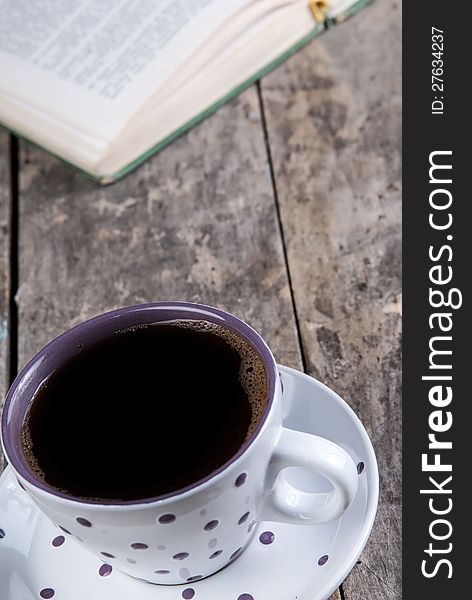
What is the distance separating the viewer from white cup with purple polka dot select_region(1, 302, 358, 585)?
51 cm

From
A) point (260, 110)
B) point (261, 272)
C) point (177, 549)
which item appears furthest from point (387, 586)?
point (260, 110)

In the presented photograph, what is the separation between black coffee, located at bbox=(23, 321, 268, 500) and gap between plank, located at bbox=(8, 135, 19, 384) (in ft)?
0.71

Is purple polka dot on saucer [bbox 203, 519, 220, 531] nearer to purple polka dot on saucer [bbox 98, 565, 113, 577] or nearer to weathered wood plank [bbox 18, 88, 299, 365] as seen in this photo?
purple polka dot on saucer [bbox 98, 565, 113, 577]

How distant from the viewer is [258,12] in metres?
0.99

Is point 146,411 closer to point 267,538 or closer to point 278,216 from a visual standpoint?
point 267,538

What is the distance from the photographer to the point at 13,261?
0.90 m

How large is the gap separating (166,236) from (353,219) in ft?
0.62

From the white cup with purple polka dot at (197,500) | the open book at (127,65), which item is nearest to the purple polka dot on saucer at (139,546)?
the white cup with purple polka dot at (197,500)

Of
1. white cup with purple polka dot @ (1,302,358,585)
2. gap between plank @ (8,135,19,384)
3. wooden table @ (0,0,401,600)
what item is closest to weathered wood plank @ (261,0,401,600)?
wooden table @ (0,0,401,600)

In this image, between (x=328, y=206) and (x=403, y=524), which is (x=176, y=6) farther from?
(x=403, y=524)

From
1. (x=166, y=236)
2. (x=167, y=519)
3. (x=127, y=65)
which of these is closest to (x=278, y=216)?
(x=166, y=236)

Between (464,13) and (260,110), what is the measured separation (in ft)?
0.83

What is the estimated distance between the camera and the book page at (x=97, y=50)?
0.96m

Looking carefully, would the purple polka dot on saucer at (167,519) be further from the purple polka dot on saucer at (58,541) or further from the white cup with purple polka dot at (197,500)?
the purple polka dot on saucer at (58,541)
